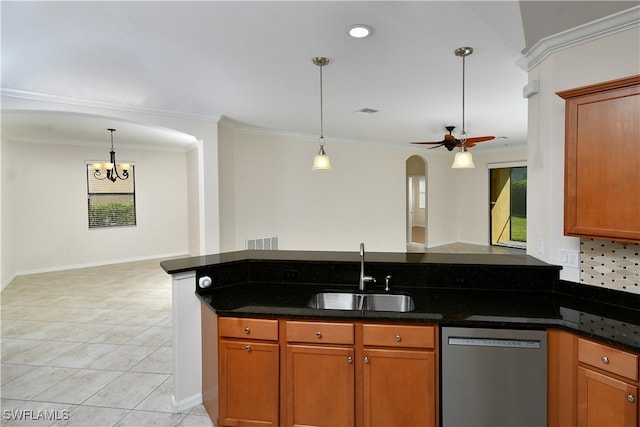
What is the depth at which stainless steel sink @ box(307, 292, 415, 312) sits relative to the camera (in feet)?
8.20

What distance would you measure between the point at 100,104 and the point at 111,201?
451 centimetres

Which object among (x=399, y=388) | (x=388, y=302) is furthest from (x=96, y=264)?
(x=399, y=388)

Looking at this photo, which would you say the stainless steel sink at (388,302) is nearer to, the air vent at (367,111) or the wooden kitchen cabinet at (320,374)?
the wooden kitchen cabinet at (320,374)

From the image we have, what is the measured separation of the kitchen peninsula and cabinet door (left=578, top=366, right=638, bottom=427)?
0.09m

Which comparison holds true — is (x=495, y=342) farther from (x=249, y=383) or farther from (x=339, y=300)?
(x=249, y=383)

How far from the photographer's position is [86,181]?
25.1 feet

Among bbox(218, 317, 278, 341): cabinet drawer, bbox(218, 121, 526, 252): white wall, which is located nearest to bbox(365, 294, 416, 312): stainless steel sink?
bbox(218, 317, 278, 341): cabinet drawer

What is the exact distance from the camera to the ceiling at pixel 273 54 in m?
2.26

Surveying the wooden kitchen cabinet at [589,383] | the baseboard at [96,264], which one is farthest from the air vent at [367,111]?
the baseboard at [96,264]

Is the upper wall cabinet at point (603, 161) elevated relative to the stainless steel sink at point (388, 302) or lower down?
elevated

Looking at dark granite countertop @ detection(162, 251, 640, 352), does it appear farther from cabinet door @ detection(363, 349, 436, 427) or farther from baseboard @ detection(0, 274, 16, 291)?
baseboard @ detection(0, 274, 16, 291)

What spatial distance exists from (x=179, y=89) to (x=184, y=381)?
294 centimetres

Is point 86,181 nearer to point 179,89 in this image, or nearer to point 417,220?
point 179,89

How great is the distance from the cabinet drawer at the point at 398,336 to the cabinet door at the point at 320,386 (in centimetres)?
15
